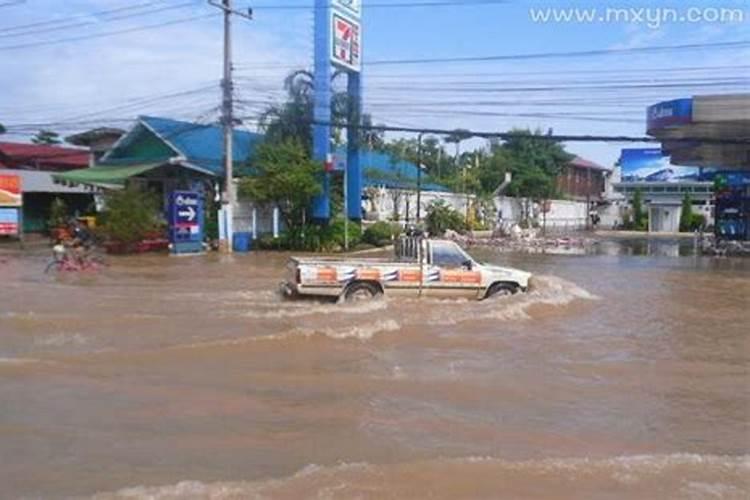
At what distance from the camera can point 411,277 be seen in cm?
1627

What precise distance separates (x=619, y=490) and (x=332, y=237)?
91.9 ft

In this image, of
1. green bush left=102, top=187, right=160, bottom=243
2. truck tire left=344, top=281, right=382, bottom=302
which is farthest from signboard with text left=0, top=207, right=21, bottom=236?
truck tire left=344, top=281, right=382, bottom=302

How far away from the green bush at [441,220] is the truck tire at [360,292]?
27367 millimetres

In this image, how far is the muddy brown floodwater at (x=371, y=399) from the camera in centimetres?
628

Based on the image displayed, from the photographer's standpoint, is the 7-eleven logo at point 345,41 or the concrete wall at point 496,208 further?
the concrete wall at point 496,208

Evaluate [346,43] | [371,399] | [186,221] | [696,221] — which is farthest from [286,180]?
[696,221]

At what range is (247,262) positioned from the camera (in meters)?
27.7

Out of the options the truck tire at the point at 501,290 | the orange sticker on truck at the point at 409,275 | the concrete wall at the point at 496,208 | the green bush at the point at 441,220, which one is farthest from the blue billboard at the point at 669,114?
the concrete wall at the point at 496,208

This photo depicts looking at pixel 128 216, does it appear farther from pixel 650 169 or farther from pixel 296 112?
pixel 650 169

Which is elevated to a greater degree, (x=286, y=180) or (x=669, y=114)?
(x=669, y=114)

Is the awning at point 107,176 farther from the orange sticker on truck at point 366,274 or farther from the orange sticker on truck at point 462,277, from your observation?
the orange sticker on truck at point 462,277

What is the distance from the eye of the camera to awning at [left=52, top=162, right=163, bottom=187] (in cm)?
3359

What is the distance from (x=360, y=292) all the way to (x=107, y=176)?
21005mm

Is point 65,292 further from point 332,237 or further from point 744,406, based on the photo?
point 332,237
